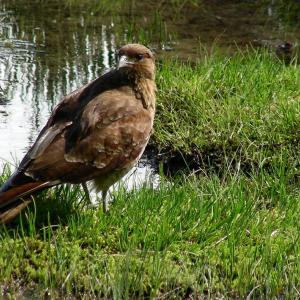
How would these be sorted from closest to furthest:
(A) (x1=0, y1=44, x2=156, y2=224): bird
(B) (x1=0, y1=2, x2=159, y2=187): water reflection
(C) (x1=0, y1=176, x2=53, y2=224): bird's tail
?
(C) (x1=0, y1=176, x2=53, y2=224): bird's tail < (A) (x1=0, y1=44, x2=156, y2=224): bird < (B) (x1=0, y1=2, x2=159, y2=187): water reflection

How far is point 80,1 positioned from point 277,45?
296cm

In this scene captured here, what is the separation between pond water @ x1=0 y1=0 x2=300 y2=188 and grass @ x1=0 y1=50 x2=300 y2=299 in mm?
914

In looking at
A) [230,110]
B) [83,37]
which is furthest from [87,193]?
[83,37]

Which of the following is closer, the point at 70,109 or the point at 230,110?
the point at 70,109

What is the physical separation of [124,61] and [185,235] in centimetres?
130

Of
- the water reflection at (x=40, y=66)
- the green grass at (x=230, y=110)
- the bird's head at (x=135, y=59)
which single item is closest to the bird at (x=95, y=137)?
the bird's head at (x=135, y=59)

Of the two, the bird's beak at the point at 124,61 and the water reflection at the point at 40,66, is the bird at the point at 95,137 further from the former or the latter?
the water reflection at the point at 40,66

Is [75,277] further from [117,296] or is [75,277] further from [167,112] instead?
[167,112]

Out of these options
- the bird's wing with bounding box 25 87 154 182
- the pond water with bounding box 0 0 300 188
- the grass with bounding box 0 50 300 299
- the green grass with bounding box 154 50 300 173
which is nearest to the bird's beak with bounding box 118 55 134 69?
the bird's wing with bounding box 25 87 154 182

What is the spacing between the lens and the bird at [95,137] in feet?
18.8

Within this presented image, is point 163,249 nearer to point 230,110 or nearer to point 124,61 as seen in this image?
point 124,61

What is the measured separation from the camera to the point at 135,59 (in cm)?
656

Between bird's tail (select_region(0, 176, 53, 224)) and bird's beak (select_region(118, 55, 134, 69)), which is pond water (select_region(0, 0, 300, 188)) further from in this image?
bird's tail (select_region(0, 176, 53, 224))

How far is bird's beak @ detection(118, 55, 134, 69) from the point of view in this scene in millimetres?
6491
